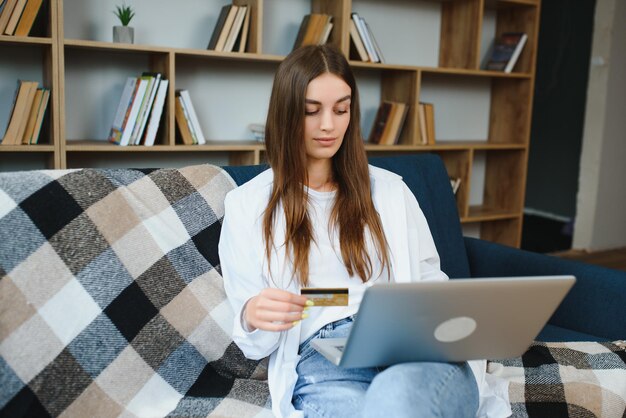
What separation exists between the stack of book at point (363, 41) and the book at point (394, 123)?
0.27 meters

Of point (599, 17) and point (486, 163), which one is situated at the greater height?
point (599, 17)

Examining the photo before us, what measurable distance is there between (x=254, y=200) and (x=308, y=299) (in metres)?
0.44

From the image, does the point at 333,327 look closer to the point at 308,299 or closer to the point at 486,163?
the point at 308,299

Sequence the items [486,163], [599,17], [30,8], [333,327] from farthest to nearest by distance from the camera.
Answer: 1. [599,17]
2. [486,163]
3. [30,8]
4. [333,327]

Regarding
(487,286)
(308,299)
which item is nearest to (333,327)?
(308,299)

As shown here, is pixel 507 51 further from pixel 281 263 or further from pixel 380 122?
pixel 281 263

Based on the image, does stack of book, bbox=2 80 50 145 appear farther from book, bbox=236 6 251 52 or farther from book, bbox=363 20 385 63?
book, bbox=363 20 385 63

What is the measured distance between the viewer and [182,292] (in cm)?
154

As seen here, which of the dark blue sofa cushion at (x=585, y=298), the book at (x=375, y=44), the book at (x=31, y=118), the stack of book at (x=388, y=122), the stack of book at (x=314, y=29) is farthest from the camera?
the stack of book at (x=388, y=122)

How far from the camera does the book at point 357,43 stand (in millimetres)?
3260

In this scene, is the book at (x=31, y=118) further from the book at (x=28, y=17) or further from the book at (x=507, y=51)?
the book at (x=507, y=51)

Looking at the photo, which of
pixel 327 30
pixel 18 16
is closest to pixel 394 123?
pixel 327 30

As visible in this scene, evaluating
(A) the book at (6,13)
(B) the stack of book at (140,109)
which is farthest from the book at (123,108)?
(A) the book at (6,13)

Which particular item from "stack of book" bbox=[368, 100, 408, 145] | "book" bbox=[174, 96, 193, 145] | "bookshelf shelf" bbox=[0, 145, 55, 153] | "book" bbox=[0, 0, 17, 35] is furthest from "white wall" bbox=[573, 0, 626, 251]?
"book" bbox=[0, 0, 17, 35]
